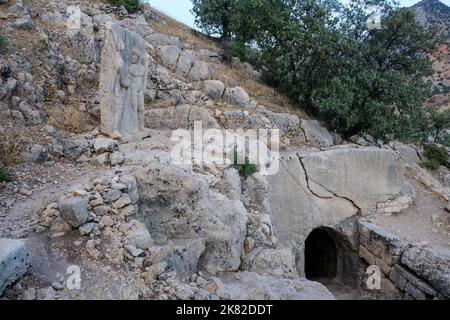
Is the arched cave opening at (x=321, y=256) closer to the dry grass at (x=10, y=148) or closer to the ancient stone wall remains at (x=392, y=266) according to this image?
the ancient stone wall remains at (x=392, y=266)

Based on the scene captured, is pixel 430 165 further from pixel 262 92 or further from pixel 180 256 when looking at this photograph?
pixel 180 256

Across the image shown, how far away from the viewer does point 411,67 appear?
13.4m

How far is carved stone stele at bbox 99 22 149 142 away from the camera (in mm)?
7043

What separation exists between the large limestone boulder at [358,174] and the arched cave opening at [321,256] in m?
1.64

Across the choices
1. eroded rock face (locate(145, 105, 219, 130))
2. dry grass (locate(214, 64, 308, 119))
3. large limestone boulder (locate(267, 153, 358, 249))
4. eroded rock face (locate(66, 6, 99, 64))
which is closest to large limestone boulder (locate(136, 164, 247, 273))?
large limestone boulder (locate(267, 153, 358, 249))

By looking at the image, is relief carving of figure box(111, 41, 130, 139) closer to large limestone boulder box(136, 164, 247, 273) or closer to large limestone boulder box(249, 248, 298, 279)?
large limestone boulder box(136, 164, 247, 273)

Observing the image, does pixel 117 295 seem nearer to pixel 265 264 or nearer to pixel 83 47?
pixel 265 264

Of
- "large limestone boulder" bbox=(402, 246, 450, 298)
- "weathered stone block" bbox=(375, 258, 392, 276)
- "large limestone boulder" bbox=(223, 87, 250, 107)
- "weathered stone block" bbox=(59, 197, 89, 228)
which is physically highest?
"large limestone boulder" bbox=(223, 87, 250, 107)

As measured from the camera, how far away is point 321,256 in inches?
465

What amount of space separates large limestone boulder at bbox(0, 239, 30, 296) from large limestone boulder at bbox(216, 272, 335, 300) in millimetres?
2186

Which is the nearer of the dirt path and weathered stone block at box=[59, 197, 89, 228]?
weathered stone block at box=[59, 197, 89, 228]

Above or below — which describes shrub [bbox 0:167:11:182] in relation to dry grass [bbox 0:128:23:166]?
below
